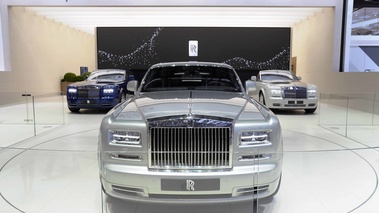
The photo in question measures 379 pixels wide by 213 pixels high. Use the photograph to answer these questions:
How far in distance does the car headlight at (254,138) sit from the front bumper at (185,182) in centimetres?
18

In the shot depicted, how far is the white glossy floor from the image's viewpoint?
9.49 feet

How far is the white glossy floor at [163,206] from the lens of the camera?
2.89m

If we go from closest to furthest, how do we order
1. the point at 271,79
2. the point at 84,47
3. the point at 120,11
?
the point at 271,79 → the point at 120,11 → the point at 84,47

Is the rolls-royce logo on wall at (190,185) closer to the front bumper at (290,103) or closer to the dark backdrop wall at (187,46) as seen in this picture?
the front bumper at (290,103)

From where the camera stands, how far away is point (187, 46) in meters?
15.9

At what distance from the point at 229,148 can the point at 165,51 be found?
13913mm

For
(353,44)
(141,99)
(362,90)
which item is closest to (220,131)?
(141,99)

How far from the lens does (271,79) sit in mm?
10047

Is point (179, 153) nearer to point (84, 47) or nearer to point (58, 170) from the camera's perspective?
point (58, 170)

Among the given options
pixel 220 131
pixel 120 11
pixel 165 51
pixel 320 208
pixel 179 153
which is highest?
pixel 120 11

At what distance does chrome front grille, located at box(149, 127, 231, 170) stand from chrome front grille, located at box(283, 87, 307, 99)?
6936 mm

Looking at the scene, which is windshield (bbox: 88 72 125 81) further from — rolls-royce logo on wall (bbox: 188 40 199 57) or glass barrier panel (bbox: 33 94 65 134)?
rolls-royce logo on wall (bbox: 188 40 199 57)

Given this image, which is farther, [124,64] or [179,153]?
[124,64]

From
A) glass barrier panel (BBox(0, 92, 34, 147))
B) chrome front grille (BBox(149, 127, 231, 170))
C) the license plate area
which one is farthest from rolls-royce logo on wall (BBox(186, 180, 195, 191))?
glass barrier panel (BBox(0, 92, 34, 147))
